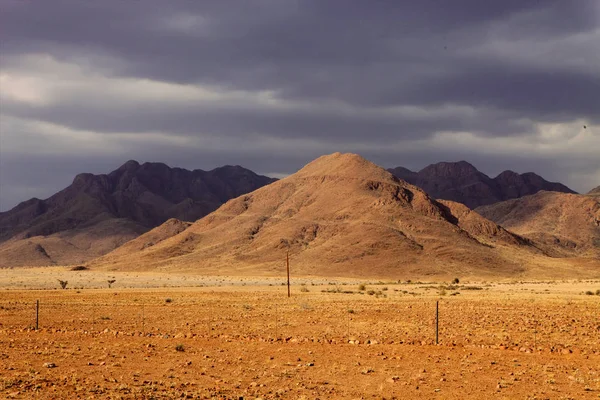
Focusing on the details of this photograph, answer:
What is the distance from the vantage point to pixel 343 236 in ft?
452

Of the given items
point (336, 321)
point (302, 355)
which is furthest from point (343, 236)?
point (302, 355)

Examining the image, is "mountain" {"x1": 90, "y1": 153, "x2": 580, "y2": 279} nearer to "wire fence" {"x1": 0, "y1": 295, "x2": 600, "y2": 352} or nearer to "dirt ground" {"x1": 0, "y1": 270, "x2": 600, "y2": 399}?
"wire fence" {"x1": 0, "y1": 295, "x2": 600, "y2": 352}

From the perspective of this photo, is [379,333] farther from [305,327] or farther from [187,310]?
[187,310]

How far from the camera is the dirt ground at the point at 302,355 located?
1725 cm

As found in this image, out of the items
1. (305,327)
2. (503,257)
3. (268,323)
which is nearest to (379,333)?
(305,327)

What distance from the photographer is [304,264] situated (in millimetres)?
126375

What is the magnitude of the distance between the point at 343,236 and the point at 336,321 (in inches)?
4048

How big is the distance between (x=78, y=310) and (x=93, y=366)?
23995 mm

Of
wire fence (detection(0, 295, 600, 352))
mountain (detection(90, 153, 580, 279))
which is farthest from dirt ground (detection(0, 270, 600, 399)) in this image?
mountain (detection(90, 153, 580, 279))

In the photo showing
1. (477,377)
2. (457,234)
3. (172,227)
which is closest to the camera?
(477,377)

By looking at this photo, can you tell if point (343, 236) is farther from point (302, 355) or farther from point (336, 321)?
point (302, 355)

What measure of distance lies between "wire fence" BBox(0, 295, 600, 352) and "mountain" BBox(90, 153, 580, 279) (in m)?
69.8

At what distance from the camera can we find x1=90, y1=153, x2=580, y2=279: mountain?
401 feet

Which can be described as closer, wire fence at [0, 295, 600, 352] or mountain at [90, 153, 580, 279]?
wire fence at [0, 295, 600, 352]
